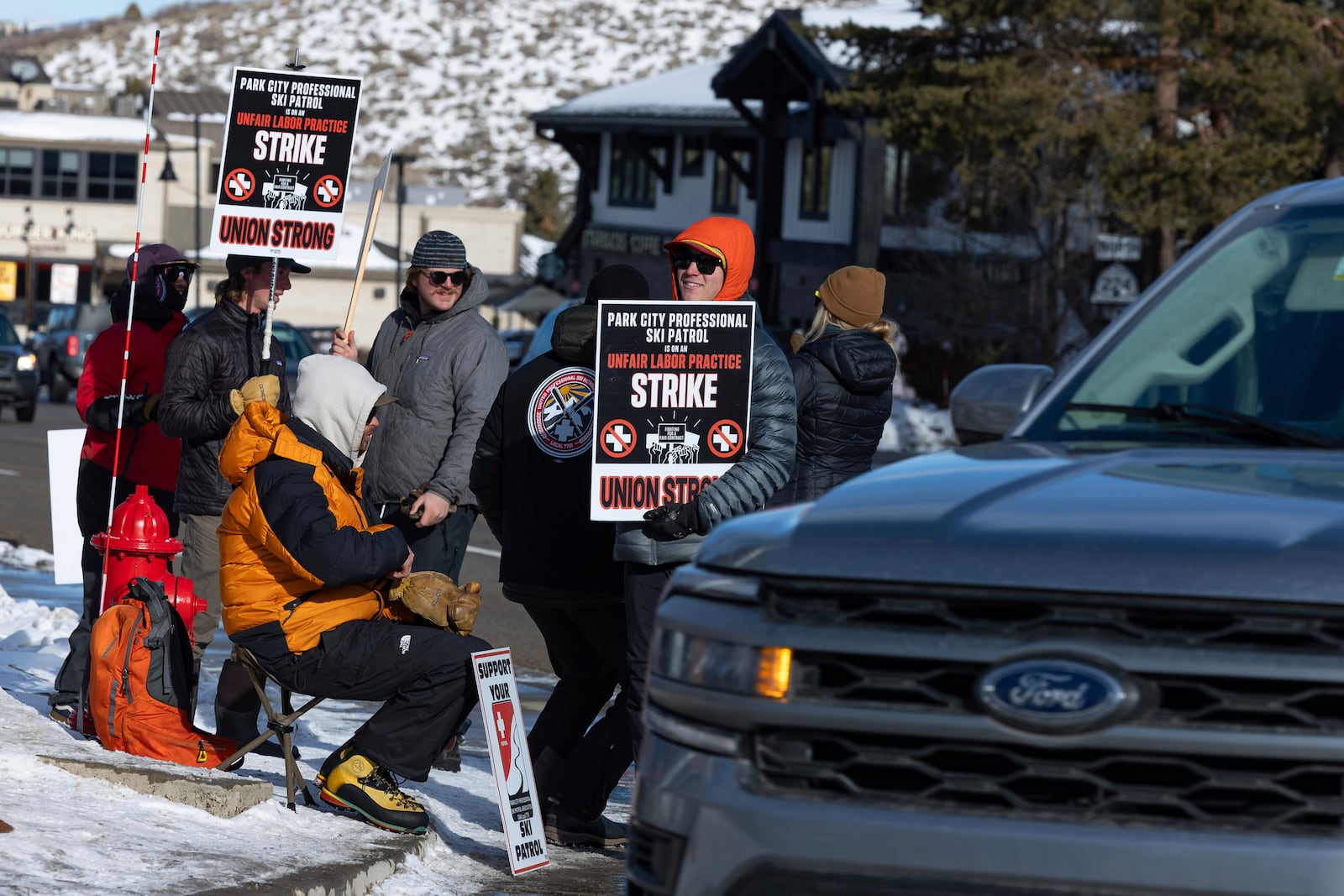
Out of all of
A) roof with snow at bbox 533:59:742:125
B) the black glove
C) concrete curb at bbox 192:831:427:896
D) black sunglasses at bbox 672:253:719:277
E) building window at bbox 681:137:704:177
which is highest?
roof with snow at bbox 533:59:742:125

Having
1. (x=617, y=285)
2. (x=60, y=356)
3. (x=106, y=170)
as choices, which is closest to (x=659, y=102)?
(x=60, y=356)

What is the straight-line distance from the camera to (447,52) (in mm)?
175250

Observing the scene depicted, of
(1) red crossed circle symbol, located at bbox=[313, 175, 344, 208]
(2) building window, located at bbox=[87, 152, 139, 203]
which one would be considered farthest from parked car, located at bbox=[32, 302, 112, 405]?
(2) building window, located at bbox=[87, 152, 139, 203]

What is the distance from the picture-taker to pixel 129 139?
77.1m

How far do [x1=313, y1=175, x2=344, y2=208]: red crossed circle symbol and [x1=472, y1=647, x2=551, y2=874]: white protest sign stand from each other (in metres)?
2.63

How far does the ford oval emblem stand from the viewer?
9.51 ft

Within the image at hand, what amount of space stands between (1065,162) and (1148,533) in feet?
93.7

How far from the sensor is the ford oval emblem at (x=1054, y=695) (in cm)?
290

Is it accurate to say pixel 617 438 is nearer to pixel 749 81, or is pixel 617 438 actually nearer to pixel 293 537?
pixel 293 537

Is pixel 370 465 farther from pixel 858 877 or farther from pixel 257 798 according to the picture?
pixel 858 877

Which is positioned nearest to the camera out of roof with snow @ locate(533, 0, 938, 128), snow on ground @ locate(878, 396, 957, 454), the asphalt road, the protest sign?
the protest sign

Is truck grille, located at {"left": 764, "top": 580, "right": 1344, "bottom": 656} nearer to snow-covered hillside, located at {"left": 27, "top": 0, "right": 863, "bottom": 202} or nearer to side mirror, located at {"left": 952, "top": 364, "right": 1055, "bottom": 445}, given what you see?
side mirror, located at {"left": 952, "top": 364, "right": 1055, "bottom": 445}

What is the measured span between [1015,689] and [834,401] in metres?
4.53

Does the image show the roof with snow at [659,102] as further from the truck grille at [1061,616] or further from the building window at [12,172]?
the truck grille at [1061,616]
